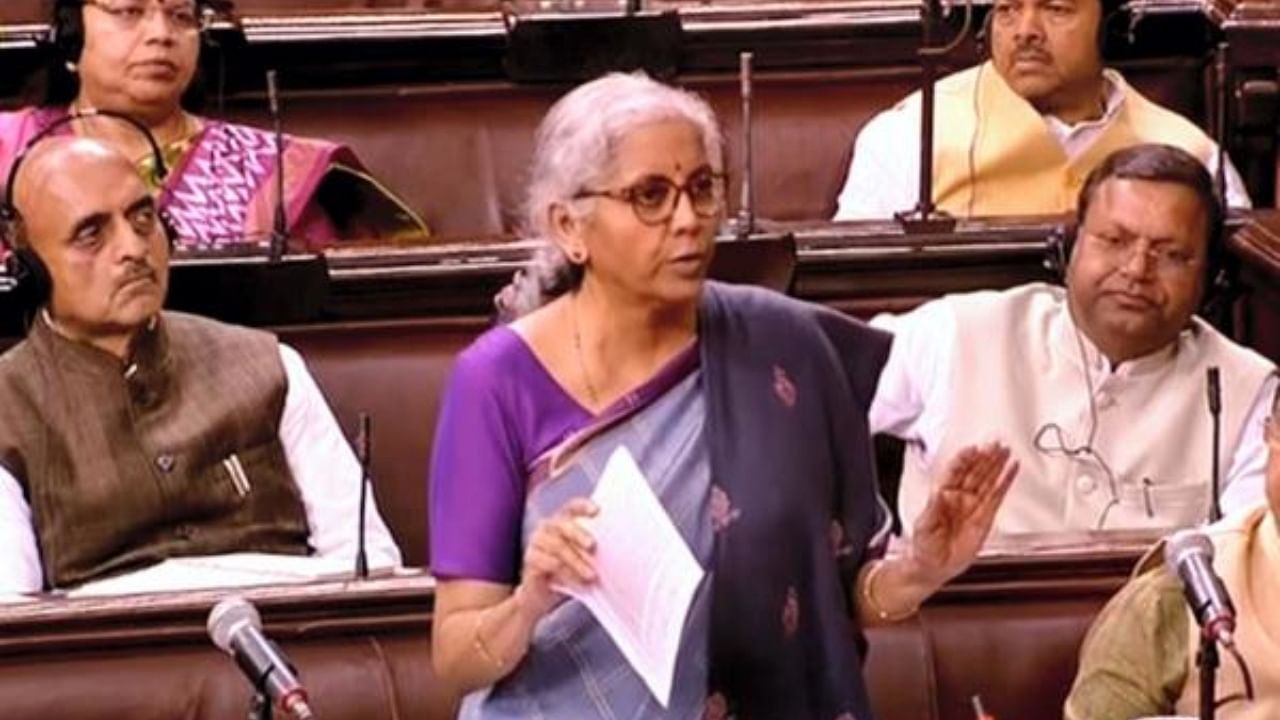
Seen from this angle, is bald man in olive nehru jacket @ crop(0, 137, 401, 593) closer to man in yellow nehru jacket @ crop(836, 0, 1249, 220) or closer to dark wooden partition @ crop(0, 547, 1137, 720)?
dark wooden partition @ crop(0, 547, 1137, 720)

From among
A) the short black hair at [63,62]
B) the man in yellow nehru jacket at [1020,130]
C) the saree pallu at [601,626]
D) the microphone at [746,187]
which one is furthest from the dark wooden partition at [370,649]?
the short black hair at [63,62]

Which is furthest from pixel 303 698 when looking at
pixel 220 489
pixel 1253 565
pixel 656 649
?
pixel 220 489

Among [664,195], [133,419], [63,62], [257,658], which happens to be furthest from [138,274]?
[257,658]

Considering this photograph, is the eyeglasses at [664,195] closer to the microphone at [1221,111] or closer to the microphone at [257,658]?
the microphone at [257,658]

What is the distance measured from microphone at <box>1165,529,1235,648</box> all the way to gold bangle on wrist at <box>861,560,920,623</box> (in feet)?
0.80

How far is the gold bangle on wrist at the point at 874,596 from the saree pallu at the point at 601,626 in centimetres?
13

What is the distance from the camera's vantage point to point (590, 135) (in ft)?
8.54

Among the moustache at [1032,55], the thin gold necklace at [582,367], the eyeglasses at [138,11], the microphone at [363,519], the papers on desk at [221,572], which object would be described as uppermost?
the eyeglasses at [138,11]

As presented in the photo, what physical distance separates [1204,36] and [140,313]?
1787mm

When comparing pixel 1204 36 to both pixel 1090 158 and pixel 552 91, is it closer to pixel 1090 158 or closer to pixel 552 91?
pixel 1090 158

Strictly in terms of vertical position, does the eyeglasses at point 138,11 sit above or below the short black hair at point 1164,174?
above

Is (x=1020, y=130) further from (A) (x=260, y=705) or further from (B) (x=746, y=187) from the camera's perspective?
(A) (x=260, y=705)

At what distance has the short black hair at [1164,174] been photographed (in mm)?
3498

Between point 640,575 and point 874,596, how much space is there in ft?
0.90
